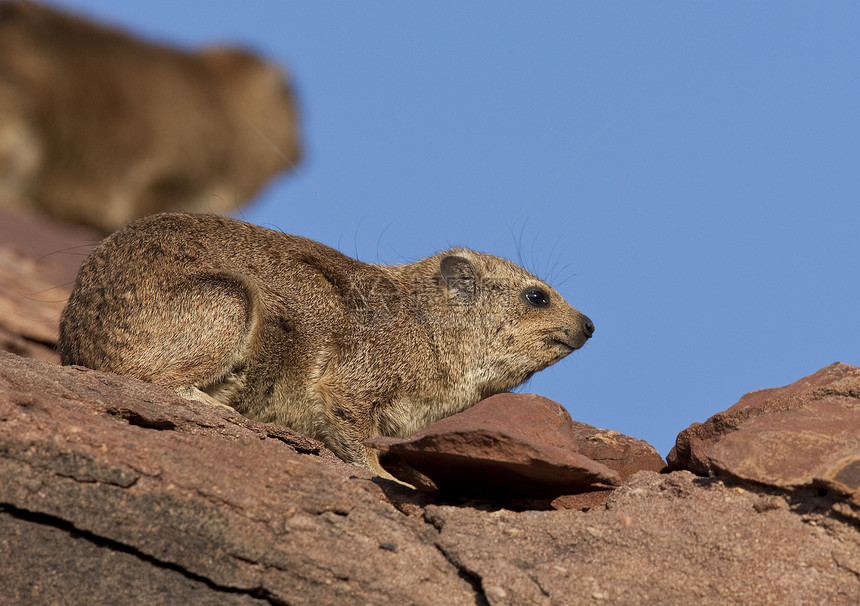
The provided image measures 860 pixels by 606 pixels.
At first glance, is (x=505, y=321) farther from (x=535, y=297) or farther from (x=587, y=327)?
(x=587, y=327)

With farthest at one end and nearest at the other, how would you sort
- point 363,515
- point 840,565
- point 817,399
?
point 817,399, point 363,515, point 840,565

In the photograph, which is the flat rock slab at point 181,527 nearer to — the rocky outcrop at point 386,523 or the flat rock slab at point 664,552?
the rocky outcrop at point 386,523

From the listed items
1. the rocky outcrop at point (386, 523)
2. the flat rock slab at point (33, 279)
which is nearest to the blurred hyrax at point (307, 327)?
the rocky outcrop at point (386, 523)

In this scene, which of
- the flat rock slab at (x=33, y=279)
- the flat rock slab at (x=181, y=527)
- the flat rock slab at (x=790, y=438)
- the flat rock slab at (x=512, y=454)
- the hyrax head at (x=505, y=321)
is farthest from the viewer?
the flat rock slab at (x=33, y=279)

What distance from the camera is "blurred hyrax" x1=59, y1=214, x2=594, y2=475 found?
6.95m

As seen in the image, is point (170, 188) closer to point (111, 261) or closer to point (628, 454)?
point (111, 261)

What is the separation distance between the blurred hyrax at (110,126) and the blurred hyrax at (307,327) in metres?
10.7

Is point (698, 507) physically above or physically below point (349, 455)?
below

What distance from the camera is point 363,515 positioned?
16.5 feet

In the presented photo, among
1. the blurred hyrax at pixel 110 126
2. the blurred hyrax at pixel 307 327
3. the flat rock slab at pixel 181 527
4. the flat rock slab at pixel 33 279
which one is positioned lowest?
the flat rock slab at pixel 181 527

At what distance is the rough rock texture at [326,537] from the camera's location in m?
4.45

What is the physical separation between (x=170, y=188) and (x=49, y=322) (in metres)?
10.1

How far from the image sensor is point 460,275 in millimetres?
8625

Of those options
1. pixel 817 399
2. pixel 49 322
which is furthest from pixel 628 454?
pixel 49 322
